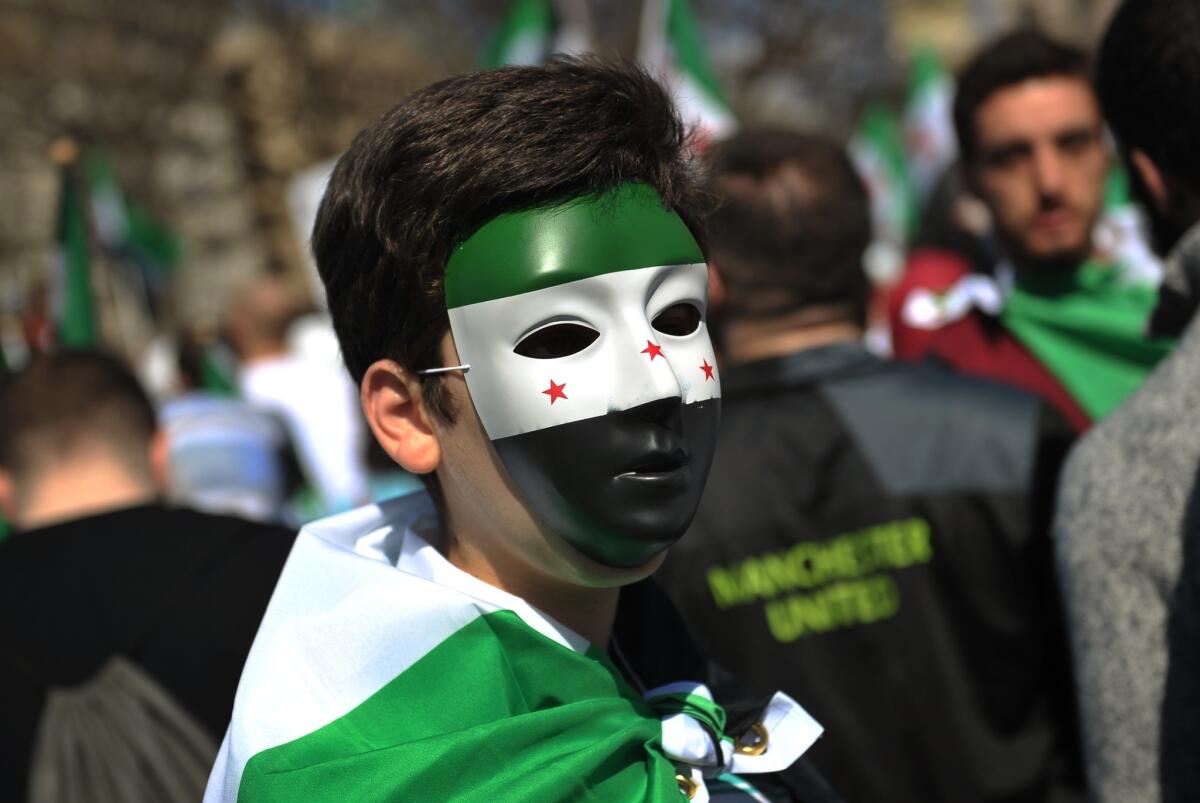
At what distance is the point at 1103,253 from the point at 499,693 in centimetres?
337

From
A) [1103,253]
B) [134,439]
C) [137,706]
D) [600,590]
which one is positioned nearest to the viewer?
[600,590]

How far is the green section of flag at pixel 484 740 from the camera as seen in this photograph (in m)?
1.43

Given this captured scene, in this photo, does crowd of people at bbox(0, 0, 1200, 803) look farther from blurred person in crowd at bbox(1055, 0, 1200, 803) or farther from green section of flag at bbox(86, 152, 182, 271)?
green section of flag at bbox(86, 152, 182, 271)

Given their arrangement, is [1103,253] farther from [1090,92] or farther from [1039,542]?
[1039,542]

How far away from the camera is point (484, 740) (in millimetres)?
1444

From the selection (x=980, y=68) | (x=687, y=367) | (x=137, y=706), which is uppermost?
(x=980, y=68)

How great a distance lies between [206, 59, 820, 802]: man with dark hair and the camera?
1480mm

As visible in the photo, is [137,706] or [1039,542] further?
[1039,542]

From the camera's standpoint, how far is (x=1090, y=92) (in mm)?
3600

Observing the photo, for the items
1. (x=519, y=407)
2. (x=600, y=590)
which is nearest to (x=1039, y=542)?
(x=600, y=590)

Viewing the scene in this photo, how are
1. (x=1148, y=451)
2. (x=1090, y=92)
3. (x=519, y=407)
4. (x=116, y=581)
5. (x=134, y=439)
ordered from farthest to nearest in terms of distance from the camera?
1. (x=1090, y=92)
2. (x=134, y=439)
3. (x=116, y=581)
4. (x=1148, y=451)
5. (x=519, y=407)

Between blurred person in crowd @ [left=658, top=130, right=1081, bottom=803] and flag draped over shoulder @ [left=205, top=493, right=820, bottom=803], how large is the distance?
1.09 metres

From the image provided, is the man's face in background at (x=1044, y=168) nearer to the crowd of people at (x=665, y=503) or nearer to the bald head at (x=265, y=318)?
the crowd of people at (x=665, y=503)

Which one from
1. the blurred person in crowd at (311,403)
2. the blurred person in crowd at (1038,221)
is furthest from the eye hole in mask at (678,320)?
the blurred person in crowd at (311,403)
